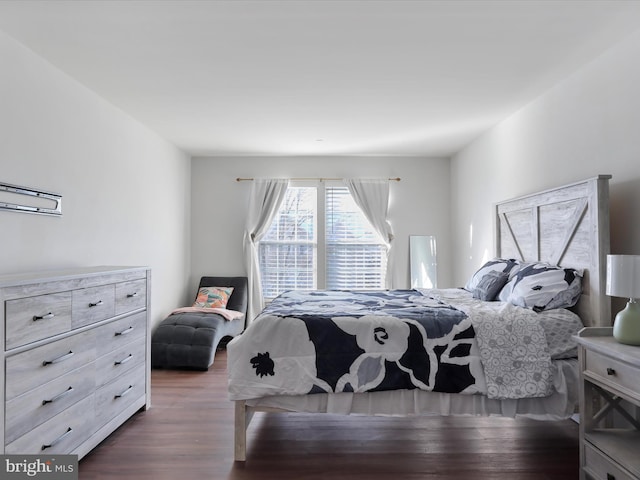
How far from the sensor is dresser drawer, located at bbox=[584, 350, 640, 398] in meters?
1.81

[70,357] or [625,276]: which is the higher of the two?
[625,276]

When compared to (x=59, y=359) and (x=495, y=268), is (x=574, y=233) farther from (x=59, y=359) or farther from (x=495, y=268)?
(x=59, y=359)

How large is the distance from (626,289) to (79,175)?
3.70 m

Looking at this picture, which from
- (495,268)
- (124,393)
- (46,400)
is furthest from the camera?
(495,268)

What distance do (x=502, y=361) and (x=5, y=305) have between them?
104 inches

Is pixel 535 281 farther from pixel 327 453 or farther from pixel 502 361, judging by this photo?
pixel 327 453

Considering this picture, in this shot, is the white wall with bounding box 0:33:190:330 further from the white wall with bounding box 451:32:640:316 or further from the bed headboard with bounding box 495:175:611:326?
the white wall with bounding box 451:32:640:316

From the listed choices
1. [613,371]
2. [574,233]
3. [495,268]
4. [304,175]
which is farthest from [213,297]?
[613,371]

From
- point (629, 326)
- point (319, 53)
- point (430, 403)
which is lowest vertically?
point (430, 403)

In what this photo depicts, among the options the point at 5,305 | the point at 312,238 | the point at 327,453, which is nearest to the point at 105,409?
the point at 5,305

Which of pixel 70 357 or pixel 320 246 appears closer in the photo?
pixel 70 357

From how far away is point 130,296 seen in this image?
295 cm

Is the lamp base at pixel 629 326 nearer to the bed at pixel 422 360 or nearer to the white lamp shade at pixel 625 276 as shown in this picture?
the white lamp shade at pixel 625 276

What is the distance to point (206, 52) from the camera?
2682 mm
